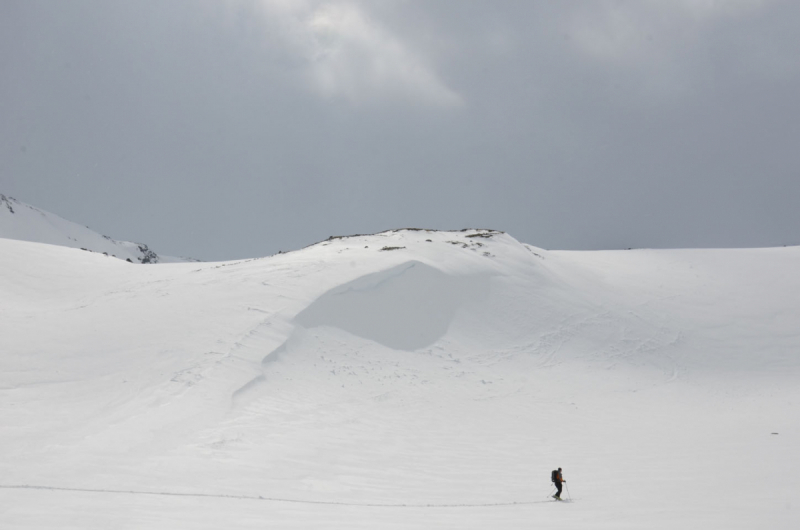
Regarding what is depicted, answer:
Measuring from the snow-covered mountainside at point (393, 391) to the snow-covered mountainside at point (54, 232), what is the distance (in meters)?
93.8

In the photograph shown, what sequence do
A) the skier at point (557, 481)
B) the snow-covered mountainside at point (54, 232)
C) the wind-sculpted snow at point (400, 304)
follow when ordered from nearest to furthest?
the skier at point (557, 481)
the wind-sculpted snow at point (400, 304)
the snow-covered mountainside at point (54, 232)

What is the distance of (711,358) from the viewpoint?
925 inches

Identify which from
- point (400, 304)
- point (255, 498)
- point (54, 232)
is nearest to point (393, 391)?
point (400, 304)

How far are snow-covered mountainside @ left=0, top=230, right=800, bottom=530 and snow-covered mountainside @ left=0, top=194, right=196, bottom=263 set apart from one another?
93750mm

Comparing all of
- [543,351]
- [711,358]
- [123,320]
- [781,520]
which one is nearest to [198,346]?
[123,320]

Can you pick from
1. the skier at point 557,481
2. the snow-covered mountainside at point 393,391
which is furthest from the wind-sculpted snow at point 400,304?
the skier at point 557,481

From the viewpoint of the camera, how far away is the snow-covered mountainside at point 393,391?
8.49 meters

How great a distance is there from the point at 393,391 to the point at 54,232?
123 meters

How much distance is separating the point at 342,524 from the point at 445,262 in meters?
20.1

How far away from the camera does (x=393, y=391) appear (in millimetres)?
16641

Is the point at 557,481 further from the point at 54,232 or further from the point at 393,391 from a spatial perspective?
the point at 54,232

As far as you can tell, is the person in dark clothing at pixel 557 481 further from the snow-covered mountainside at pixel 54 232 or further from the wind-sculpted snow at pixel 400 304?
the snow-covered mountainside at pixel 54 232

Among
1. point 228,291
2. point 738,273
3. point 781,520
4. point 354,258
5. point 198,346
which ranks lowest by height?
point 781,520

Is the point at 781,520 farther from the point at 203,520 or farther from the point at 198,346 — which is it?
the point at 198,346
